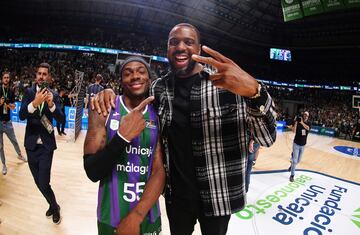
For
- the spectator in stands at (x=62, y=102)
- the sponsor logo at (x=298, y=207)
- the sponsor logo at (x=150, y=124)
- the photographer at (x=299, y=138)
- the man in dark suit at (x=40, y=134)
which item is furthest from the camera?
the spectator in stands at (x=62, y=102)

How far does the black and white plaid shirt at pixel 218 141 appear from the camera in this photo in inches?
58.3

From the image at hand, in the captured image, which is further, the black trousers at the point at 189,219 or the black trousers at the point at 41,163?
the black trousers at the point at 41,163

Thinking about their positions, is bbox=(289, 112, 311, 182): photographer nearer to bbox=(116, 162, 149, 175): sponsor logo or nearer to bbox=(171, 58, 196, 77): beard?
bbox=(171, 58, 196, 77): beard

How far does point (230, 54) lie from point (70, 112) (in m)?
20.6

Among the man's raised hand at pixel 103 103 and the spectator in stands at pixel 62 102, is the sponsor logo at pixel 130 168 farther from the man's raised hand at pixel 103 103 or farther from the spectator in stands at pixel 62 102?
the spectator in stands at pixel 62 102

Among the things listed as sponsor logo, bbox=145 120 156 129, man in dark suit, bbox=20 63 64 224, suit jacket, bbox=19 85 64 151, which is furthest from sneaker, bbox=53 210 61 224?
sponsor logo, bbox=145 120 156 129

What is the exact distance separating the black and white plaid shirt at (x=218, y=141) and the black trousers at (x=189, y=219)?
87mm

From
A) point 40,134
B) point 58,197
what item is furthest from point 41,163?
point 58,197

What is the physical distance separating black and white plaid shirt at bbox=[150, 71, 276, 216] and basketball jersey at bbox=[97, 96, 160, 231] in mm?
176

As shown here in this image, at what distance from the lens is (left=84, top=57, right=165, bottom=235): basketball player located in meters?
1.37

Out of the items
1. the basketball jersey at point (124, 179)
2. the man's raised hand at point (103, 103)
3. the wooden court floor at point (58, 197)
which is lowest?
the wooden court floor at point (58, 197)

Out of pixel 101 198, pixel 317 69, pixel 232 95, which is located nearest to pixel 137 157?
pixel 101 198

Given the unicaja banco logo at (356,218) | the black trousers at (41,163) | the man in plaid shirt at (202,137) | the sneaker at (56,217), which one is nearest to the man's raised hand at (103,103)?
the man in plaid shirt at (202,137)

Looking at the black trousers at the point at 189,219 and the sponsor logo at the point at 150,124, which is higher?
the sponsor logo at the point at 150,124
